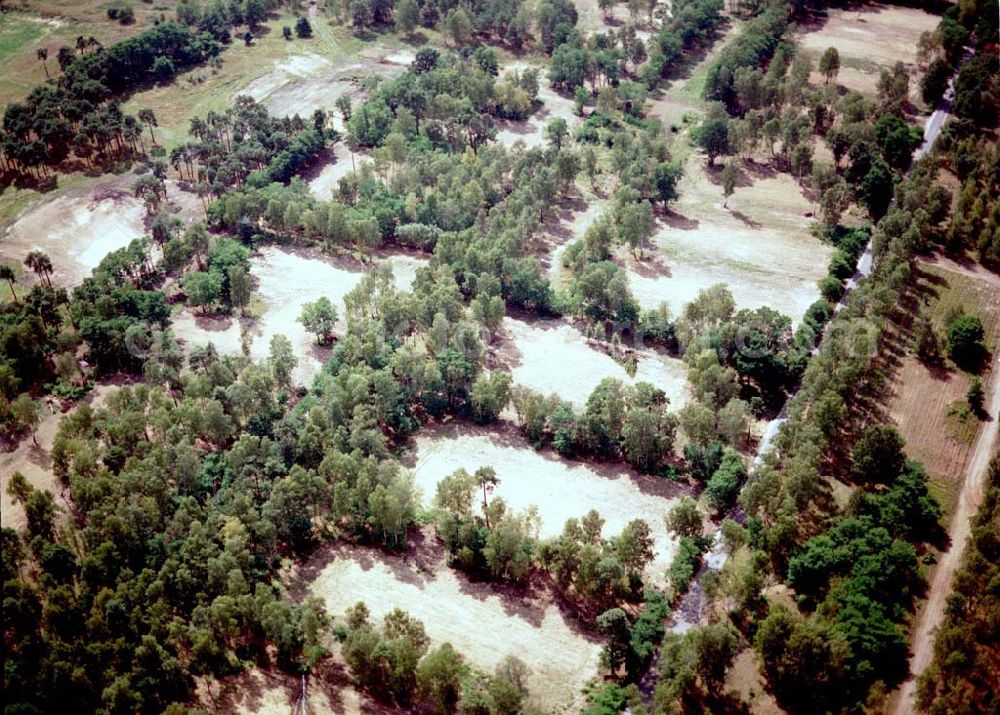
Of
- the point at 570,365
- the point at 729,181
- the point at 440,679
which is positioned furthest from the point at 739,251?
the point at 440,679

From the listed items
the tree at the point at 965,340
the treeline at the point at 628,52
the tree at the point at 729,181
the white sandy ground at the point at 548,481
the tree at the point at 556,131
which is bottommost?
the white sandy ground at the point at 548,481

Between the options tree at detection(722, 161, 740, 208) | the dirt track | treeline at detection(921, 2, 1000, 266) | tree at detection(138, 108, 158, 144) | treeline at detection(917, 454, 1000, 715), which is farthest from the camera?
tree at detection(138, 108, 158, 144)

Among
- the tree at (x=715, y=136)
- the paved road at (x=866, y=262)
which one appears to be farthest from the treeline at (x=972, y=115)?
the tree at (x=715, y=136)

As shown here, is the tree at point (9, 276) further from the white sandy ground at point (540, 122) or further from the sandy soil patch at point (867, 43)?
the sandy soil patch at point (867, 43)

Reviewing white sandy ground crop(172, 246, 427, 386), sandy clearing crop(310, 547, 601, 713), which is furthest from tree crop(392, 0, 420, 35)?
sandy clearing crop(310, 547, 601, 713)

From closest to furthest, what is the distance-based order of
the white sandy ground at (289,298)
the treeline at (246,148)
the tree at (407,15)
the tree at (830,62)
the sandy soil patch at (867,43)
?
1. the white sandy ground at (289,298)
2. the treeline at (246,148)
3. the tree at (830,62)
4. the sandy soil patch at (867,43)
5. the tree at (407,15)

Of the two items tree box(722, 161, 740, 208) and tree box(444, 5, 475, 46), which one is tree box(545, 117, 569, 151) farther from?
tree box(444, 5, 475, 46)
